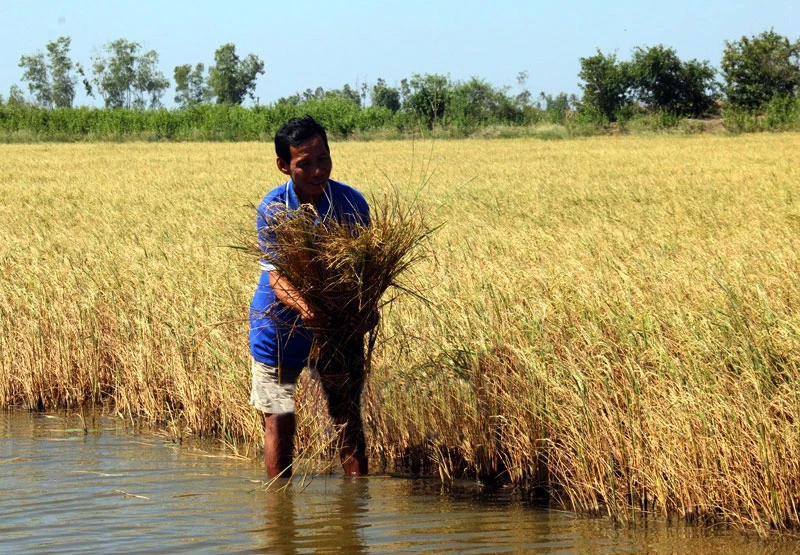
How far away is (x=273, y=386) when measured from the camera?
3.97 meters

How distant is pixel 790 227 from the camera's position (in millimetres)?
9414

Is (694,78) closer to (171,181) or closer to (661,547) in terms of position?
(171,181)

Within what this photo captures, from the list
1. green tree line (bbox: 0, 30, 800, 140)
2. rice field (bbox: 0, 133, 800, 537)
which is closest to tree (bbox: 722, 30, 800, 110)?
green tree line (bbox: 0, 30, 800, 140)

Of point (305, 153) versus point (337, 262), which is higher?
point (305, 153)

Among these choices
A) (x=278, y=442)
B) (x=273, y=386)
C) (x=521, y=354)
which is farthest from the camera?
(x=521, y=354)

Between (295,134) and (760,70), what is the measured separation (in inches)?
2047

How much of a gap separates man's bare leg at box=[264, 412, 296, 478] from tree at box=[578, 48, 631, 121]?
5017 centimetres

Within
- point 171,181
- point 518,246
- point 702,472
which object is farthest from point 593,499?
point 171,181

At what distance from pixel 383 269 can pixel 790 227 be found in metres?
6.75

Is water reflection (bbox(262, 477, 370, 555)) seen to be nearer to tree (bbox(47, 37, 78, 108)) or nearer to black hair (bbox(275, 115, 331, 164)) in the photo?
black hair (bbox(275, 115, 331, 164))

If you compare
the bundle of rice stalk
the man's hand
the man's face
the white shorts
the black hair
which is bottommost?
the white shorts

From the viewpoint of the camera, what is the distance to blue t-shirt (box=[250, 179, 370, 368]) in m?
3.88

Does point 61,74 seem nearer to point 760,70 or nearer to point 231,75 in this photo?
point 231,75

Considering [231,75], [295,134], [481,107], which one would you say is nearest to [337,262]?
Result: [295,134]
